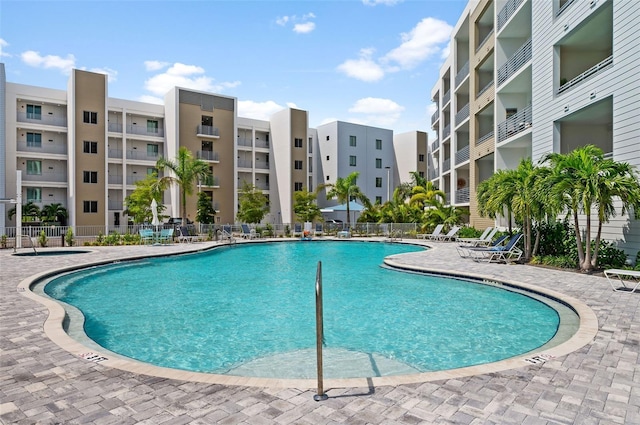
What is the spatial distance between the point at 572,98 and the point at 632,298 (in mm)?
9012

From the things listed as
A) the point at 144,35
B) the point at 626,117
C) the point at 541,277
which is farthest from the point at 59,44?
the point at 626,117

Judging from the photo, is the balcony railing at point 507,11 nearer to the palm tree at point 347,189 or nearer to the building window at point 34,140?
the palm tree at point 347,189

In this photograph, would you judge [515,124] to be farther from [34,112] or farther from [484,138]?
[34,112]

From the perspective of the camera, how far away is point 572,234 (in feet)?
45.8

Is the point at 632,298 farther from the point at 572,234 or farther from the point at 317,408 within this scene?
the point at 317,408

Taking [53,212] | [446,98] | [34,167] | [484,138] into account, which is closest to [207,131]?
[34,167]

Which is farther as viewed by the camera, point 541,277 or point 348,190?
point 348,190

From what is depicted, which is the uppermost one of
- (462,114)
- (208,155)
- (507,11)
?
(507,11)

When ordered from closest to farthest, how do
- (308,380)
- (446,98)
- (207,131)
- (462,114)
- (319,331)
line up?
(319,331) → (308,380) → (462,114) → (446,98) → (207,131)

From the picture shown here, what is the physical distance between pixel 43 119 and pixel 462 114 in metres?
33.2

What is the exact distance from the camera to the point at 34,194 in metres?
33.5

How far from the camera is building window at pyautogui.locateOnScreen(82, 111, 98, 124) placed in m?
34.0

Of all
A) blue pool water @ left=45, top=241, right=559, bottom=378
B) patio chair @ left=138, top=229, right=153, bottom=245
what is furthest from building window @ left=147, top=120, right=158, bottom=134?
blue pool water @ left=45, top=241, right=559, bottom=378

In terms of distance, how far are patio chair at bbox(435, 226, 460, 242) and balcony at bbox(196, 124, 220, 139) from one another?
2391 centimetres
